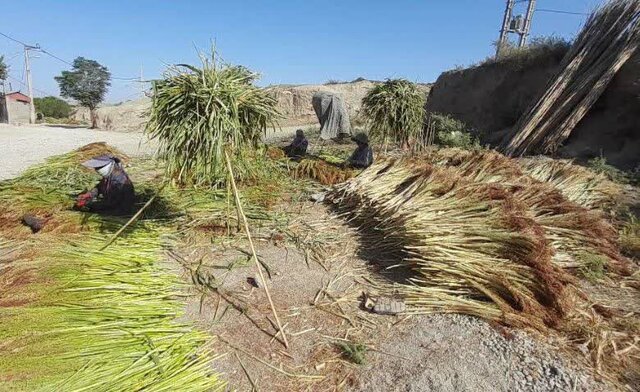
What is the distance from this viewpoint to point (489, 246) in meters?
3.52

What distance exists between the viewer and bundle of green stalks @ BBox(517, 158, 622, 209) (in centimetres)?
552

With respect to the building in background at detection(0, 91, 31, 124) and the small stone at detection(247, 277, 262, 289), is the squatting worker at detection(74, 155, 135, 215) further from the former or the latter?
the building in background at detection(0, 91, 31, 124)

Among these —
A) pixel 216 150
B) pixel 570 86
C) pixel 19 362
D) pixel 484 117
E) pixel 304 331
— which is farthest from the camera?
pixel 484 117

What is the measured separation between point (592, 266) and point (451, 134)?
755 cm

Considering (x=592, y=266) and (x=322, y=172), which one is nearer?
(x=592, y=266)

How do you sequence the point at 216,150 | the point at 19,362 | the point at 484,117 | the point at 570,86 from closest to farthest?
the point at 19,362
the point at 216,150
the point at 570,86
the point at 484,117

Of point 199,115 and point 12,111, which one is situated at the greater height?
point 12,111

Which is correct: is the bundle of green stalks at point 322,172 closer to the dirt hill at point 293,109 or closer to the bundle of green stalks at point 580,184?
the bundle of green stalks at point 580,184

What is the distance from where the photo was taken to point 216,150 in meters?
3.46

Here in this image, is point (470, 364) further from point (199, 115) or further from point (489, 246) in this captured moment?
point (199, 115)

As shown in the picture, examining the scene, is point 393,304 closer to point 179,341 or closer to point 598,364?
point 598,364

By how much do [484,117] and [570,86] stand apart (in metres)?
3.51

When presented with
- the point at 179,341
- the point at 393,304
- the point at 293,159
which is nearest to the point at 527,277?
the point at 393,304

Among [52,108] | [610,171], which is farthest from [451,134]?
[52,108]
